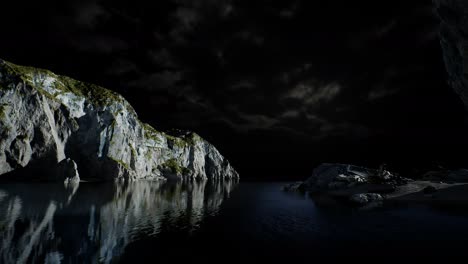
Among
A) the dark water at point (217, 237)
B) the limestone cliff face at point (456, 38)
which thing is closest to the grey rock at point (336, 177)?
Result: the dark water at point (217, 237)

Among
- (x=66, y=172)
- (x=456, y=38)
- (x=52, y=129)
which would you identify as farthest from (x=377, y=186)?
(x=52, y=129)

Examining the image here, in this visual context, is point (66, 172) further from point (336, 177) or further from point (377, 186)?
point (377, 186)

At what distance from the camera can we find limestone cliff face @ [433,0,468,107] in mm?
27141

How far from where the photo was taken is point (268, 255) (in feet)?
75.9

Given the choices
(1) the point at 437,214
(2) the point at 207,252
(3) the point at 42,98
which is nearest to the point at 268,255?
(2) the point at 207,252

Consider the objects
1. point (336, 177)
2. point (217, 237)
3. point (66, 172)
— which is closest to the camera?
point (217, 237)

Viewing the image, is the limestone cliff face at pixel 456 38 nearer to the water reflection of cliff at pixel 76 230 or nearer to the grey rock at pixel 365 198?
the grey rock at pixel 365 198

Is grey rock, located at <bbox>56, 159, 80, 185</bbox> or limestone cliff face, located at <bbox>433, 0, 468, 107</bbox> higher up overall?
limestone cliff face, located at <bbox>433, 0, 468, 107</bbox>

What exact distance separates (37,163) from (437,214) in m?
158

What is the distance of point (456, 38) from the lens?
30828 millimetres

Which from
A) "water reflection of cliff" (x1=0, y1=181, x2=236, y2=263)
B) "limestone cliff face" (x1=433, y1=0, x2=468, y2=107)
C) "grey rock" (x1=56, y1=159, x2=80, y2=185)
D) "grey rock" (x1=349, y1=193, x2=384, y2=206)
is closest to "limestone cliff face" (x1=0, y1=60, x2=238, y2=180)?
"grey rock" (x1=56, y1=159, x2=80, y2=185)

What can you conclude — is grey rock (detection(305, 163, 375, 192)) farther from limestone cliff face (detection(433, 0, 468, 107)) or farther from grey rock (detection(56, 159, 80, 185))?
grey rock (detection(56, 159, 80, 185))

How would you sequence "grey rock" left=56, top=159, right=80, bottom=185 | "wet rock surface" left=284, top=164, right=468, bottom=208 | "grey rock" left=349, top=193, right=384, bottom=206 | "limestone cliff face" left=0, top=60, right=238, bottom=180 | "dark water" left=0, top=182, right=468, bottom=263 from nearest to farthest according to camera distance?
"dark water" left=0, top=182, right=468, bottom=263
"grey rock" left=349, top=193, right=384, bottom=206
"wet rock surface" left=284, top=164, right=468, bottom=208
"limestone cliff face" left=0, top=60, right=238, bottom=180
"grey rock" left=56, top=159, right=80, bottom=185

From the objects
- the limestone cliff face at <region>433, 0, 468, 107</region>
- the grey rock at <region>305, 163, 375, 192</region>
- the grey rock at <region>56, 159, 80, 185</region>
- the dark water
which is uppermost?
the limestone cliff face at <region>433, 0, 468, 107</region>
